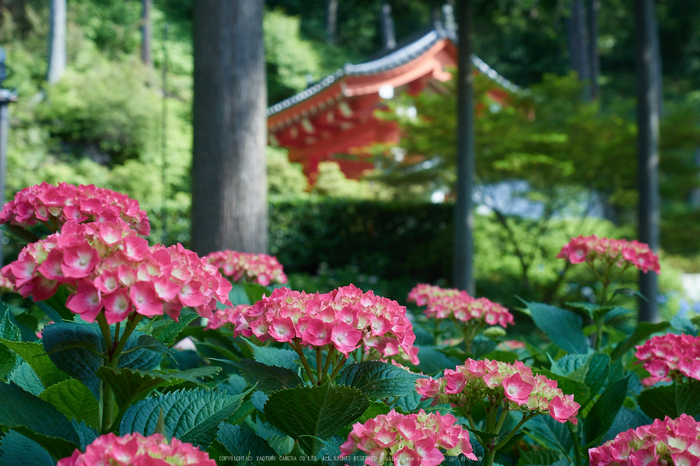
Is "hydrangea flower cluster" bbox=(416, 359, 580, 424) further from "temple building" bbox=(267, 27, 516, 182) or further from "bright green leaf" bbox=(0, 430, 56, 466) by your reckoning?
"temple building" bbox=(267, 27, 516, 182)

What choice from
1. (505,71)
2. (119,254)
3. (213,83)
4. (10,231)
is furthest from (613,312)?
(505,71)

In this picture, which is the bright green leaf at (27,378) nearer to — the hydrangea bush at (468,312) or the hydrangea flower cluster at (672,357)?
the hydrangea bush at (468,312)

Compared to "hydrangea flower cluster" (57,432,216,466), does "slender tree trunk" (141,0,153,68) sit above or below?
above

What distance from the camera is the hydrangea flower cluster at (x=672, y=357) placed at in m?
1.04

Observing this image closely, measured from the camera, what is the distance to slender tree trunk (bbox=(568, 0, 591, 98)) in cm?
1296

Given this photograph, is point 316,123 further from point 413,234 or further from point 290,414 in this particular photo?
point 290,414

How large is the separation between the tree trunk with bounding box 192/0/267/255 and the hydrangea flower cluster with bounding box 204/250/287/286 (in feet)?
5.38

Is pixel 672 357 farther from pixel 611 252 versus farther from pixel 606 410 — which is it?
pixel 611 252

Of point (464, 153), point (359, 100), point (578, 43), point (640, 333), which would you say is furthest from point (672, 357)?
point (578, 43)

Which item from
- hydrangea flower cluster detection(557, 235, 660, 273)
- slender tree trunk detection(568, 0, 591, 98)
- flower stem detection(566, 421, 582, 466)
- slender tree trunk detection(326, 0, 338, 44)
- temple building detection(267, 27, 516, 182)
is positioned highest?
slender tree trunk detection(326, 0, 338, 44)

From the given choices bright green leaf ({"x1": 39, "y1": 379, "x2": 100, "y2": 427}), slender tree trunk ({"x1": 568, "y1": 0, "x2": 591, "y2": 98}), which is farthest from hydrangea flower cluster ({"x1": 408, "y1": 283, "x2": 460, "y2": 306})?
slender tree trunk ({"x1": 568, "y1": 0, "x2": 591, "y2": 98})

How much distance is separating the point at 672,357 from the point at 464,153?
4.60 m

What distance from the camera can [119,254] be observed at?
25.5 inches

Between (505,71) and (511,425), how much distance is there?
18.8 m
